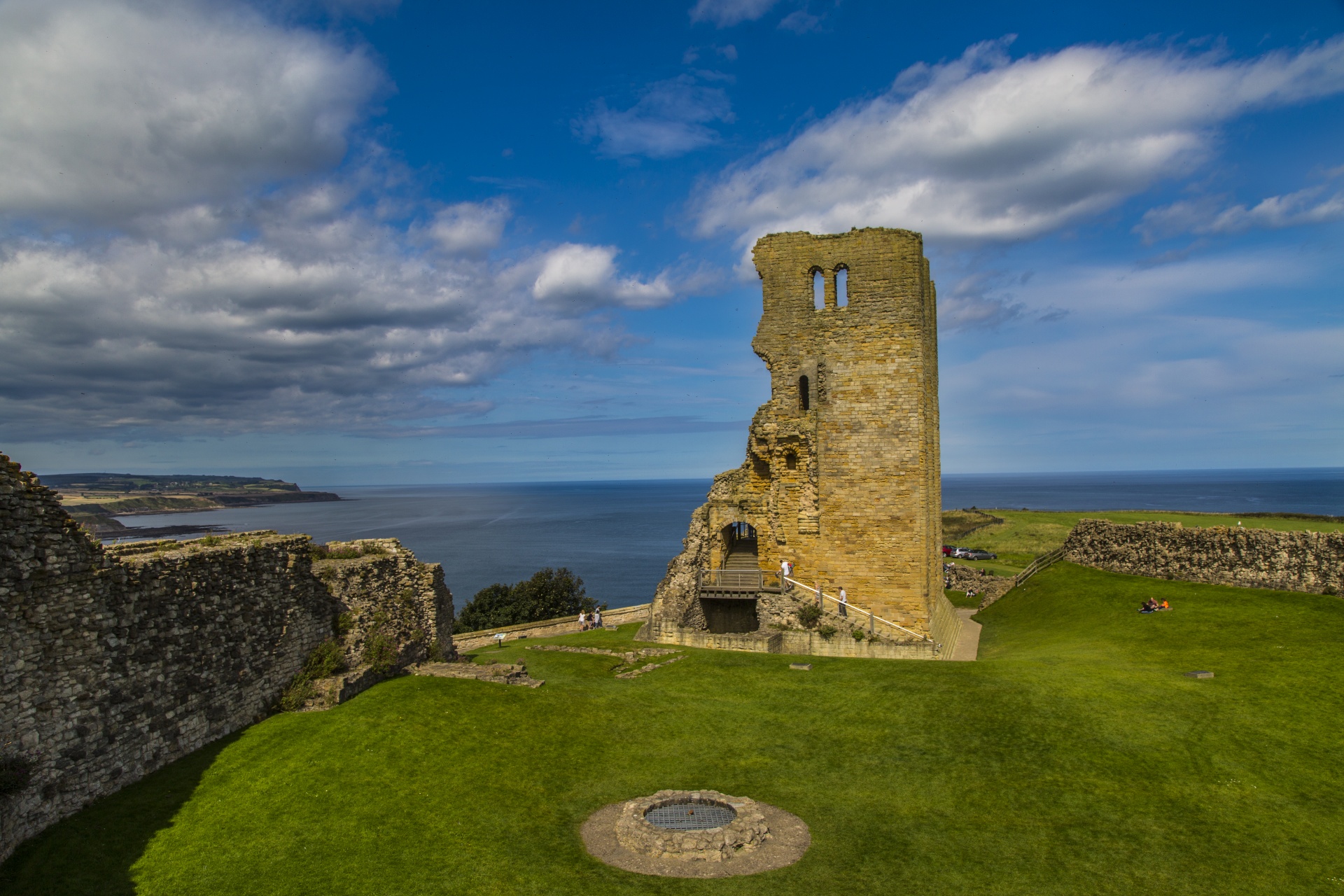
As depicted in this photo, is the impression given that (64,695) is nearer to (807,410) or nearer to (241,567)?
(241,567)

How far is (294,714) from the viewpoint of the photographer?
12961 mm

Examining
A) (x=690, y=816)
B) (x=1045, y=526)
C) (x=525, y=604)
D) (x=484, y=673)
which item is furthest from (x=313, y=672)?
(x=1045, y=526)

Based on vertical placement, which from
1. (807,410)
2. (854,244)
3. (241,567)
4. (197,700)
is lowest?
(197,700)

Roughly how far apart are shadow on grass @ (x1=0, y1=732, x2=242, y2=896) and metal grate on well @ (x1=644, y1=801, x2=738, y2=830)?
630 cm

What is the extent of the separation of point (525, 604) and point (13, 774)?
3276cm

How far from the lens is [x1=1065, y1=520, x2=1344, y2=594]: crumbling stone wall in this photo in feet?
68.0

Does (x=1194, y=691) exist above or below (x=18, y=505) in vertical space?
below

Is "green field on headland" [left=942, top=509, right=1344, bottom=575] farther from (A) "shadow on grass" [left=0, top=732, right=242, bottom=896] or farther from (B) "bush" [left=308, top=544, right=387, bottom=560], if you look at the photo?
(A) "shadow on grass" [left=0, top=732, right=242, bottom=896]

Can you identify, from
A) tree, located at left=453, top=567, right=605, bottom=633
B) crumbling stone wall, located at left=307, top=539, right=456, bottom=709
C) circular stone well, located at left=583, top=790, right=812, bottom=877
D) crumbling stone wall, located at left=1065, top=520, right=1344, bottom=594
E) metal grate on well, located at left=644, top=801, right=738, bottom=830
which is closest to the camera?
circular stone well, located at left=583, top=790, right=812, bottom=877

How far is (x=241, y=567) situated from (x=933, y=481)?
22.2 meters

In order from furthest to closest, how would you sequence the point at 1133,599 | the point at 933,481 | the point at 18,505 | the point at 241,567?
the point at 933,481
the point at 1133,599
the point at 241,567
the point at 18,505

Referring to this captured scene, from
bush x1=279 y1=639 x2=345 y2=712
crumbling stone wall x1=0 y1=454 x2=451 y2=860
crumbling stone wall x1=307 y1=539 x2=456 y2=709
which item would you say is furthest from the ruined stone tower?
crumbling stone wall x1=0 y1=454 x2=451 y2=860

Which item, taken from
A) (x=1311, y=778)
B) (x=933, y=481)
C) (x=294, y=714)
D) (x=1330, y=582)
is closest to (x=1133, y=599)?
(x=1330, y=582)

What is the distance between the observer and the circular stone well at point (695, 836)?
936 centimetres
